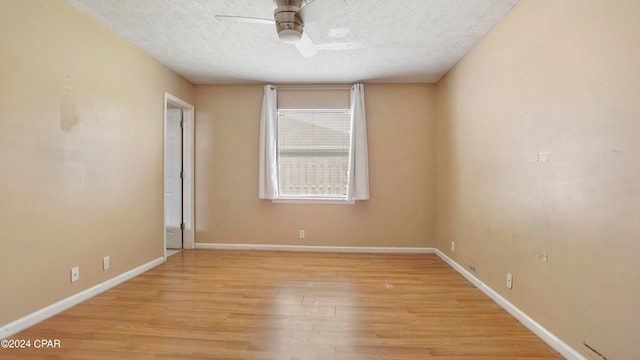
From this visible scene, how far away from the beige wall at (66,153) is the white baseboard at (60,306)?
0.15ft

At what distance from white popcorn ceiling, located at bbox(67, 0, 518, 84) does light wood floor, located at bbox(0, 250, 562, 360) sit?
2449 millimetres

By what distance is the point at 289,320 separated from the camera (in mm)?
2264

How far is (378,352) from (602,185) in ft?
5.14

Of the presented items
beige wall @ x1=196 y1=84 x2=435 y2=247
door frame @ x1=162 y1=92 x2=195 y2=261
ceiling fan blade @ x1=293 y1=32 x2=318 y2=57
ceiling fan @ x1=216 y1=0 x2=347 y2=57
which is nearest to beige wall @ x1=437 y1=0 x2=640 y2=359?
beige wall @ x1=196 y1=84 x2=435 y2=247

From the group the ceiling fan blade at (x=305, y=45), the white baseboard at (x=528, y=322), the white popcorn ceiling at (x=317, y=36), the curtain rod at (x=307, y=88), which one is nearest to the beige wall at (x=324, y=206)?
the curtain rod at (x=307, y=88)

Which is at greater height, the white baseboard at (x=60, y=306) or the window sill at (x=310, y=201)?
the window sill at (x=310, y=201)

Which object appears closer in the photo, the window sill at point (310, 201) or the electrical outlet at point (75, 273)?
the electrical outlet at point (75, 273)

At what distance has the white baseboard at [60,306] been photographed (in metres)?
2.01

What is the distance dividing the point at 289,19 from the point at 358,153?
7.93 ft

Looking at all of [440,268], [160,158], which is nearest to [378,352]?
[440,268]

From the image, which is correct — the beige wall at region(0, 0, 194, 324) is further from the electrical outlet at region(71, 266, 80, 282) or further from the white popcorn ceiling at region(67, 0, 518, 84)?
the white popcorn ceiling at region(67, 0, 518, 84)

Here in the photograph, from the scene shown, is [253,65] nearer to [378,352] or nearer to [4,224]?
[4,224]

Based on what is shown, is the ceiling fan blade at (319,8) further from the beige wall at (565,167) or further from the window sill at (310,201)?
the window sill at (310,201)

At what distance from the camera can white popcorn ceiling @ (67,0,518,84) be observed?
7.93 ft
